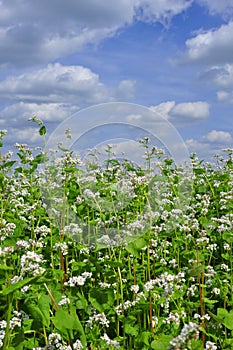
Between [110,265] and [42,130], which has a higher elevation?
[42,130]

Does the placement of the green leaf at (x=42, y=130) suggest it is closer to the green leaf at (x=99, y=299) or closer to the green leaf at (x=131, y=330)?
the green leaf at (x=99, y=299)

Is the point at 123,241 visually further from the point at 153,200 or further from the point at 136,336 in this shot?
the point at 153,200

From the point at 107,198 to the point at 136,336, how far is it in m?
1.67

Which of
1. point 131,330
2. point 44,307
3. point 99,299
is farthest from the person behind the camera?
point 131,330

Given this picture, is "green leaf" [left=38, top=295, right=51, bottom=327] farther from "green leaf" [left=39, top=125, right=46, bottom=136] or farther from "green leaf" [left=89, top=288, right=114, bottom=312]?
"green leaf" [left=39, top=125, right=46, bottom=136]

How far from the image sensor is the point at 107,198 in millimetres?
5168

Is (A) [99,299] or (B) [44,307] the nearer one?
(B) [44,307]

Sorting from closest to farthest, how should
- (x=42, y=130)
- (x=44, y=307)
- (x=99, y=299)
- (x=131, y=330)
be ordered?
1. (x=44, y=307)
2. (x=99, y=299)
3. (x=131, y=330)
4. (x=42, y=130)

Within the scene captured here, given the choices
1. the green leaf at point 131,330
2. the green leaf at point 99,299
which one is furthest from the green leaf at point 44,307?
the green leaf at point 131,330

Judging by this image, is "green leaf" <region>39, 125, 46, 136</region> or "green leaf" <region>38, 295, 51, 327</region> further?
"green leaf" <region>39, 125, 46, 136</region>

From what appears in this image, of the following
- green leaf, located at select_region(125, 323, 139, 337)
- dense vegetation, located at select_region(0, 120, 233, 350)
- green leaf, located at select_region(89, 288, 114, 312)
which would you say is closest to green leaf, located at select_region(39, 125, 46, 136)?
dense vegetation, located at select_region(0, 120, 233, 350)

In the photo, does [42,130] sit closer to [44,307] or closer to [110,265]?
[110,265]

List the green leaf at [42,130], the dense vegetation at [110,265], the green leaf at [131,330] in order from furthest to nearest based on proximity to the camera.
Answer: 1. the green leaf at [42,130]
2. the green leaf at [131,330]
3. the dense vegetation at [110,265]

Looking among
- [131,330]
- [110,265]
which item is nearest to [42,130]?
[110,265]
